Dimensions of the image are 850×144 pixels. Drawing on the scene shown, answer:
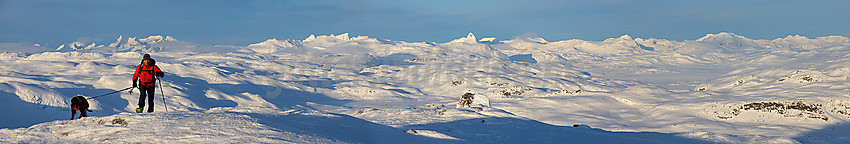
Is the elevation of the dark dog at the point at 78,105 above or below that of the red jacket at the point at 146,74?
below

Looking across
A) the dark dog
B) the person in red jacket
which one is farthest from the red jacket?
the dark dog

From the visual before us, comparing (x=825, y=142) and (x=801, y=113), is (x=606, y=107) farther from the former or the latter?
(x=825, y=142)

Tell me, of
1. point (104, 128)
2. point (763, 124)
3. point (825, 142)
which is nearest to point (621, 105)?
point (763, 124)

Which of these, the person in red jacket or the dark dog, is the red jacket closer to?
the person in red jacket

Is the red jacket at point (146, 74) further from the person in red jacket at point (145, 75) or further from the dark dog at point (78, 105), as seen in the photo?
the dark dog at point (78, 105)

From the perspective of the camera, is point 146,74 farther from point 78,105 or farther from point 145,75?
point 78,105

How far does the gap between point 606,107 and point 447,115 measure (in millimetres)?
31112

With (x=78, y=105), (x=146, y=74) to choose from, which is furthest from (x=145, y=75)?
(x=78, y=105)

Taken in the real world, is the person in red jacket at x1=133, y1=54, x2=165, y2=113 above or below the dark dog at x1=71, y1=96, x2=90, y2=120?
above

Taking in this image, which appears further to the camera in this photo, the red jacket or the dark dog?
the red jacket

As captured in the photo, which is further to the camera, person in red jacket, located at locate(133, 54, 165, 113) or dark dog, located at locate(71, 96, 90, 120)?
person in red jacket, located at locate(133, 54, 165, 113)

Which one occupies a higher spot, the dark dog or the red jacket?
the red jacket

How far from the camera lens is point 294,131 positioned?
11414mm

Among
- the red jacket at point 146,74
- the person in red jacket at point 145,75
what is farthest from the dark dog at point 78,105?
the red jacket at point 146,74
